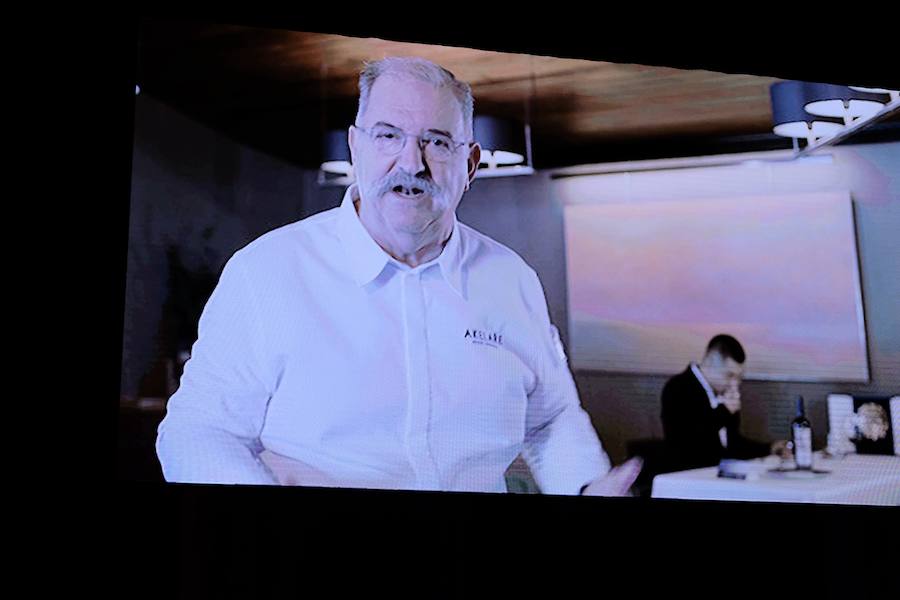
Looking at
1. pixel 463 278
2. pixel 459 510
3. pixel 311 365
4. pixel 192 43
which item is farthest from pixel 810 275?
pixel 192 43

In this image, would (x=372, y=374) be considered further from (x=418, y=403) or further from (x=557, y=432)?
(x=557, y=432)

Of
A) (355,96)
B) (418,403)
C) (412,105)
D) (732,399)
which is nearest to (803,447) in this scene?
(732,399)

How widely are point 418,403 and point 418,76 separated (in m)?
0.87

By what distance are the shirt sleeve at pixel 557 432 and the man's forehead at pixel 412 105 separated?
61 centimetres

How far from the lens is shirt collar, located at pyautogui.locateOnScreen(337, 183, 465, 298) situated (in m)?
1.86

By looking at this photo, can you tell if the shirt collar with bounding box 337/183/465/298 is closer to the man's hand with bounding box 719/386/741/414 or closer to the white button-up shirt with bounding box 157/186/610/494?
the white button-up shirt with bounding box 157/186/610/494

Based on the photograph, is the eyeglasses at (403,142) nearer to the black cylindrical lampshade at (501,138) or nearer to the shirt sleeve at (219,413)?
the black cylindrical lampshade at (501,138)

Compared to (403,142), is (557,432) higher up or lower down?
lower down

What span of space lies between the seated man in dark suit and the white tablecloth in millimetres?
41

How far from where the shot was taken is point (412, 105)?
6.25 feet

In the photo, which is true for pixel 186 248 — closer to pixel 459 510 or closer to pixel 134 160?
pixel 134 160

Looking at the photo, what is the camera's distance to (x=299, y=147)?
1.93m

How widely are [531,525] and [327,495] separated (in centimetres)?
57

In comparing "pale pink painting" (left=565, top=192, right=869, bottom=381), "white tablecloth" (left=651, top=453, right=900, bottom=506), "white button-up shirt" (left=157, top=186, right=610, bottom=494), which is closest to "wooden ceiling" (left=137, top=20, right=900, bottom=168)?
"pale pink painting" (left=565, top=192, right=869, bottom=381)
